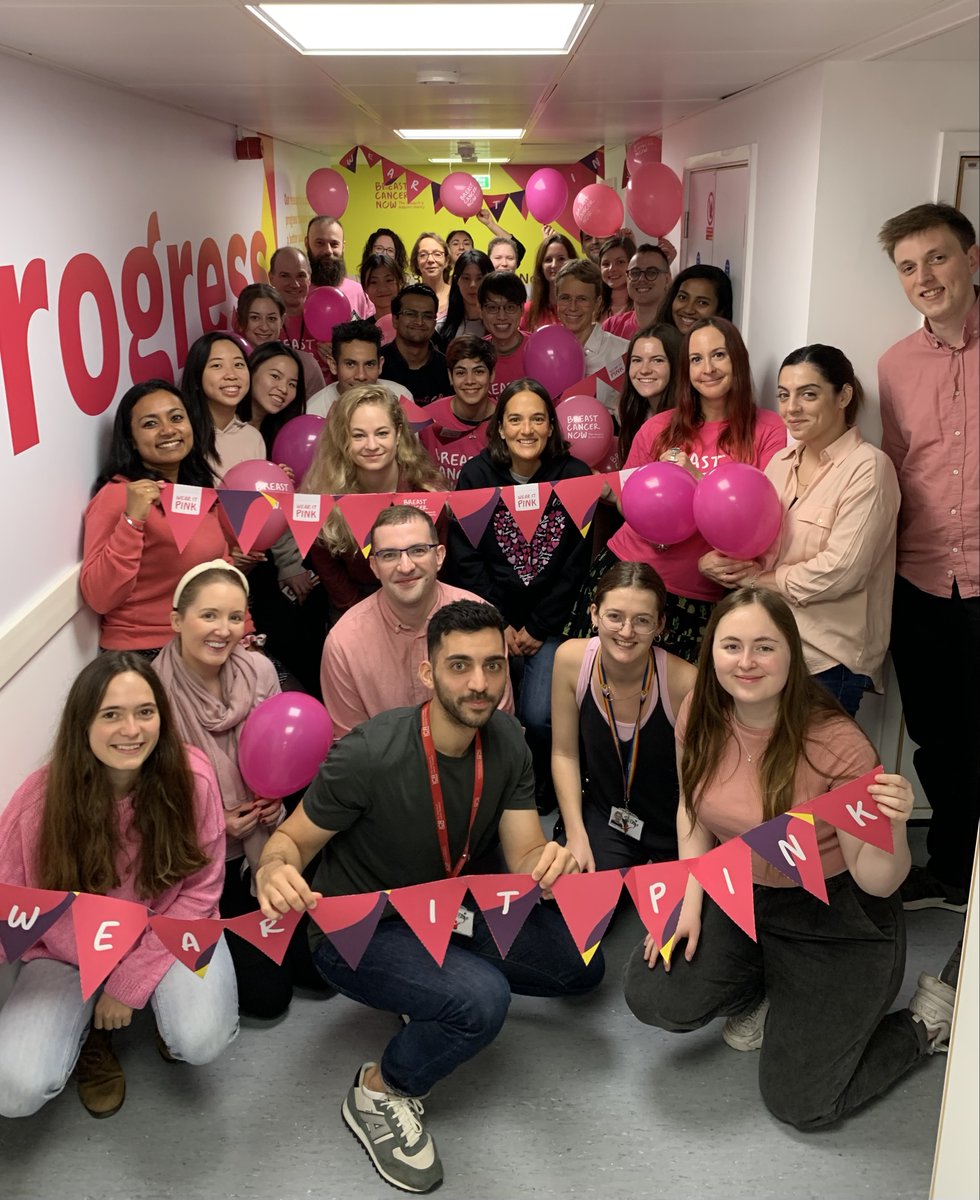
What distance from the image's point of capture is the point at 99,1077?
243 cm

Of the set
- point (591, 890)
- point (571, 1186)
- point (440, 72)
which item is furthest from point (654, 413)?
point (571, 1186)

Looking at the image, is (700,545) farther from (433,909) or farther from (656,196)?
(656,196)

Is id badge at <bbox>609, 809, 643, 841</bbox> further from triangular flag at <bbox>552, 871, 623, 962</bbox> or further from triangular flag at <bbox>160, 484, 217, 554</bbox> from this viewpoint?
triangular flag at <bbox>160, 484, 217, 554</bbox>

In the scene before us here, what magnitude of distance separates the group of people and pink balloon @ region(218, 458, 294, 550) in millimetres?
88

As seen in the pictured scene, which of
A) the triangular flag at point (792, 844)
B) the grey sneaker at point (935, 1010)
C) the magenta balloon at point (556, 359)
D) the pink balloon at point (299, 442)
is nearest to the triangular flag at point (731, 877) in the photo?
the triangular flag at point (792, 844)

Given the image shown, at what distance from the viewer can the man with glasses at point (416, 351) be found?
472 cm

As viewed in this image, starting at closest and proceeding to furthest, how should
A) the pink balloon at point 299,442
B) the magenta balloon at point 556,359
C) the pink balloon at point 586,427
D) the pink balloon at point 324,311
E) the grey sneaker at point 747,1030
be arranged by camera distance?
the grey sneaker at point 747,1030 < the pink balloon at point 299,442 < the pink balloon at point 586,427 < the magenta balloon at point 556,359 < the pink balloon at point 324,311

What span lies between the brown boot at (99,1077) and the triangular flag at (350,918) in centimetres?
64

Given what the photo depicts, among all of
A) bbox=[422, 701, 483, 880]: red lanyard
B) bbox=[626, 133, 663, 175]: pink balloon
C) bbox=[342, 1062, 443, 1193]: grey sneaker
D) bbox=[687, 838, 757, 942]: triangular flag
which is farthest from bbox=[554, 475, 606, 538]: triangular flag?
bbox=[626, 133, 663, 175]: pink balloon

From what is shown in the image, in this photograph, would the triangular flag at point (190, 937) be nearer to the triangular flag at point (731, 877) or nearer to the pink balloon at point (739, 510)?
the triangular flag at point (731, 877)

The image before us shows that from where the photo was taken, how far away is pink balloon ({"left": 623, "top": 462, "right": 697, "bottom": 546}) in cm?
311

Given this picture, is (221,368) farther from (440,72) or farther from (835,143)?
(835,143)

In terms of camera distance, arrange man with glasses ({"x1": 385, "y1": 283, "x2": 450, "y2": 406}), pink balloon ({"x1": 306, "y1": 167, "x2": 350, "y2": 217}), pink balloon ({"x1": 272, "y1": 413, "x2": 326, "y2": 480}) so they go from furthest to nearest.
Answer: pink balloon ({"x1": 306, "y1": 167, "x2": 350, "y2": 217}), man with glasses ({"x1": 385, "y1": 283, "x2": 450, "y2": 406}), pink balloon ({"x1": 272, "y1": 413, "x2": 326, "y2": 480})

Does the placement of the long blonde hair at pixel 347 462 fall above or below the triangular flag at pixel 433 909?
above
